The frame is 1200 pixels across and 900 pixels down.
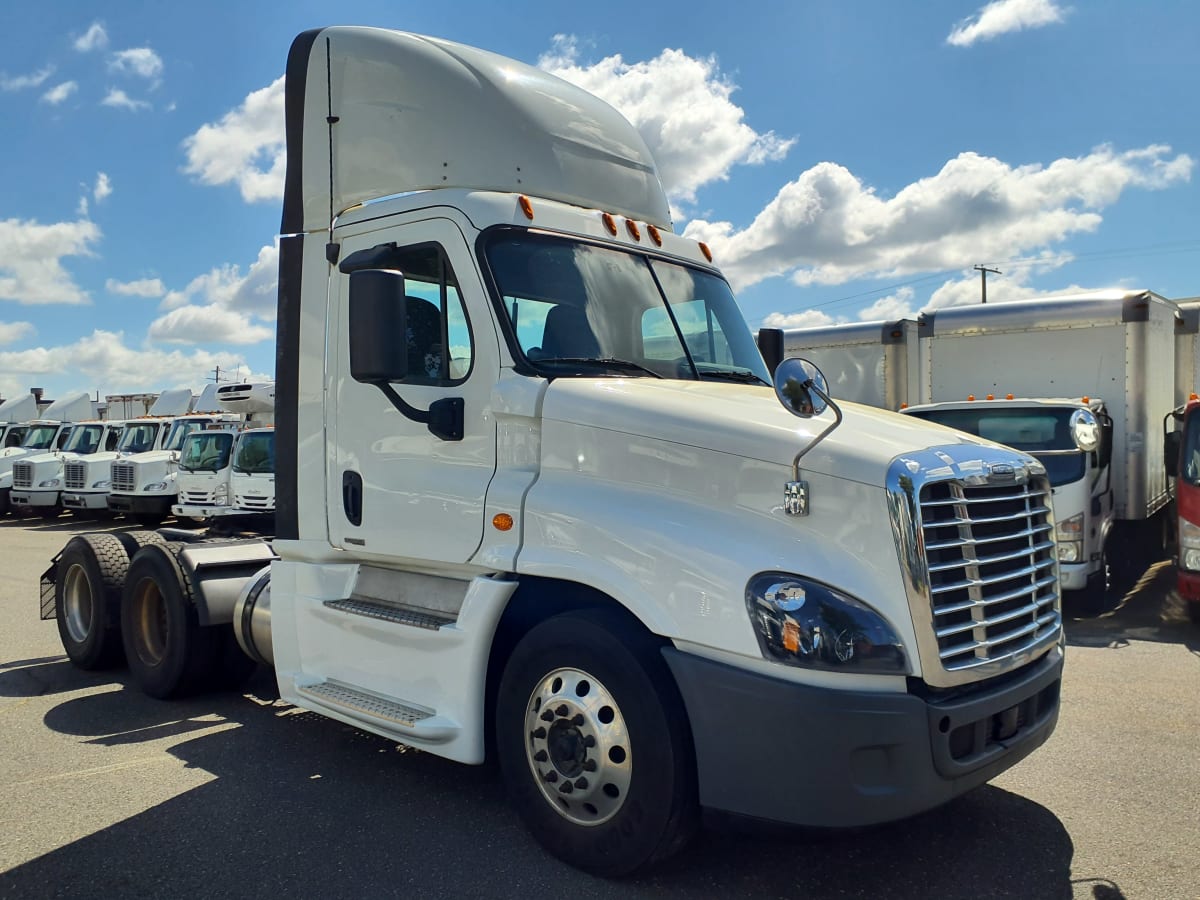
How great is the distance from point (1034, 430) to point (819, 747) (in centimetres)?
761

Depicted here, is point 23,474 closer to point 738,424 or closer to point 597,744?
point 597,744

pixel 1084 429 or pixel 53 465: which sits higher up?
pixel 1084 429

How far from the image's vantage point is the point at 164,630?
6.81 metres

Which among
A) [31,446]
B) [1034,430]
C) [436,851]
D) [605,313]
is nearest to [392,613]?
[436,851]

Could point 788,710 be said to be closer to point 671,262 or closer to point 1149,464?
point 671,262

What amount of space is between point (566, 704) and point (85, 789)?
9.05ft

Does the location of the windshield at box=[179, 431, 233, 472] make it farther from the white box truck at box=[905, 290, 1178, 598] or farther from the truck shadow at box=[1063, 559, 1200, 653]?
the truck shadow at box=[1063, 559, 1200, 653]

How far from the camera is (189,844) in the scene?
4254 mm

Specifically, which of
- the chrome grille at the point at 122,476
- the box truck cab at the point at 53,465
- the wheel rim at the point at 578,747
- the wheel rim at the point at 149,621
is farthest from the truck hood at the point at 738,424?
the box truck cab at the point at 53,465

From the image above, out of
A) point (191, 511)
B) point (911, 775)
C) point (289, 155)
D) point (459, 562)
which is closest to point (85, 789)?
point (459, 562)

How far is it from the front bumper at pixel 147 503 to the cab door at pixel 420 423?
58.8 ft

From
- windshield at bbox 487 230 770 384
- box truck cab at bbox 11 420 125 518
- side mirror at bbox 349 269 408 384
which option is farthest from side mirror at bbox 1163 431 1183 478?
box truck cab at bbox 11 420 125 518

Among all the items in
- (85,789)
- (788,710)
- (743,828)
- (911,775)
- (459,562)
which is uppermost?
(459,562)

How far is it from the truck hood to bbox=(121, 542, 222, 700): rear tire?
3.56 meters
